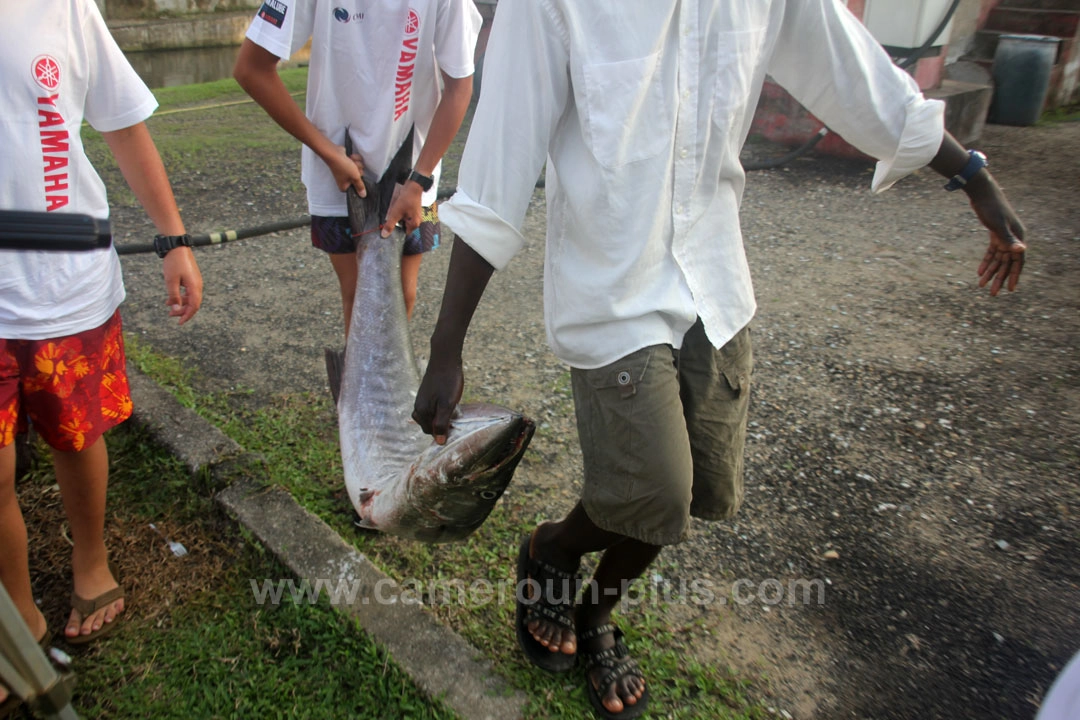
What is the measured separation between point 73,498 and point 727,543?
86.4 inches

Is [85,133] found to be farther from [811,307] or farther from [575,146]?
[575,146]

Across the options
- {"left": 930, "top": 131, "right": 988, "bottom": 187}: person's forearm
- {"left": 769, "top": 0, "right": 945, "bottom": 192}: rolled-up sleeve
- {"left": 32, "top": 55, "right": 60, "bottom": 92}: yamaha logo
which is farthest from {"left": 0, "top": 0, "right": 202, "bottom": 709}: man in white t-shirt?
{"left": 930, "top": 131, "right": 988, "bottom": 187}: person's forearm

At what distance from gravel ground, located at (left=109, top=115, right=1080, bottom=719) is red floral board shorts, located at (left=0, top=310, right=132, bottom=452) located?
1541 mm

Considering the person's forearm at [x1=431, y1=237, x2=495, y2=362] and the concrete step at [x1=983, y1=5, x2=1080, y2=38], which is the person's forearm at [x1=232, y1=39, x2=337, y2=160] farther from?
the concrete step at [x1=983, y1=5, x2=1080, y2=38]

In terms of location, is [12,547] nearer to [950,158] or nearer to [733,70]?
[733,70]

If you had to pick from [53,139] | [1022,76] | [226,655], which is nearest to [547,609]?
[226,655]

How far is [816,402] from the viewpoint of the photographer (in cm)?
376

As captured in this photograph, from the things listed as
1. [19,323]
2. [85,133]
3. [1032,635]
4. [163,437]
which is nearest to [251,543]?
[163,437]

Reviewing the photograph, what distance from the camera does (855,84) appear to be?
206 centimetres

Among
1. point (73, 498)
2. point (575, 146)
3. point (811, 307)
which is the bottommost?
point (811, 307)

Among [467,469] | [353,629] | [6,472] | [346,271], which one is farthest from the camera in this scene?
[346,271]

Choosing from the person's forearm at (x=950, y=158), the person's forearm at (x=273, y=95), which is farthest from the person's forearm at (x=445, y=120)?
the person's forearm at (x=950, y=158)

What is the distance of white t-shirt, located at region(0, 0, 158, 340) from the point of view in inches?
77.4

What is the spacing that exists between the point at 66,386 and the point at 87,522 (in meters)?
0.54
